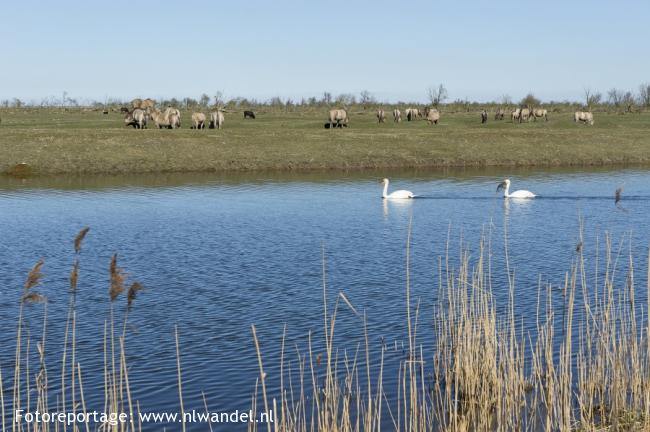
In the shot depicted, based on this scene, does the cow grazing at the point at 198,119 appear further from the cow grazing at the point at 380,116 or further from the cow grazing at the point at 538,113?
the cow grazing at the point at 538,113

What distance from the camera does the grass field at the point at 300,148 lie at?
57250mm

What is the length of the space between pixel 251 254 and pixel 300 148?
3593 cm

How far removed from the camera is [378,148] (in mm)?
63781

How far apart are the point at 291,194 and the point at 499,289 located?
80.5 feet

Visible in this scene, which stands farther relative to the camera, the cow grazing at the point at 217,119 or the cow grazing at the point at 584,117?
the cow grazing at the point at 584,117

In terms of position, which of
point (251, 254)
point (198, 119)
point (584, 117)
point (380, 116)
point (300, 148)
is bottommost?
point (251, 254)

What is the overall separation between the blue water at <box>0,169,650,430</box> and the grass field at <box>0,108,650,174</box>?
6499mm

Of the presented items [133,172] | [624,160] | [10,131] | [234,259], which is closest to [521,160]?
[624,160]

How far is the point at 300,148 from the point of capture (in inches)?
2472

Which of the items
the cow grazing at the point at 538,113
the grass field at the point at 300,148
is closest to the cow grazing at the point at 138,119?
the grass field at the point at 300,148

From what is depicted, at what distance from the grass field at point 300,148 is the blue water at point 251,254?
6499 mm

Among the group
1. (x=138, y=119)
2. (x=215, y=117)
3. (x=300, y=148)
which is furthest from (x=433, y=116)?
(x=138, y=119)

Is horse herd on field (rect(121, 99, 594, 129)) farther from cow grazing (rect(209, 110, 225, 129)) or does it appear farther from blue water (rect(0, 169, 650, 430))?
blue water (rect(0, 169, 650, 430))

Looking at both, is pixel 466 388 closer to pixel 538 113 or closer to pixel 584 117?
pixel 584 117
